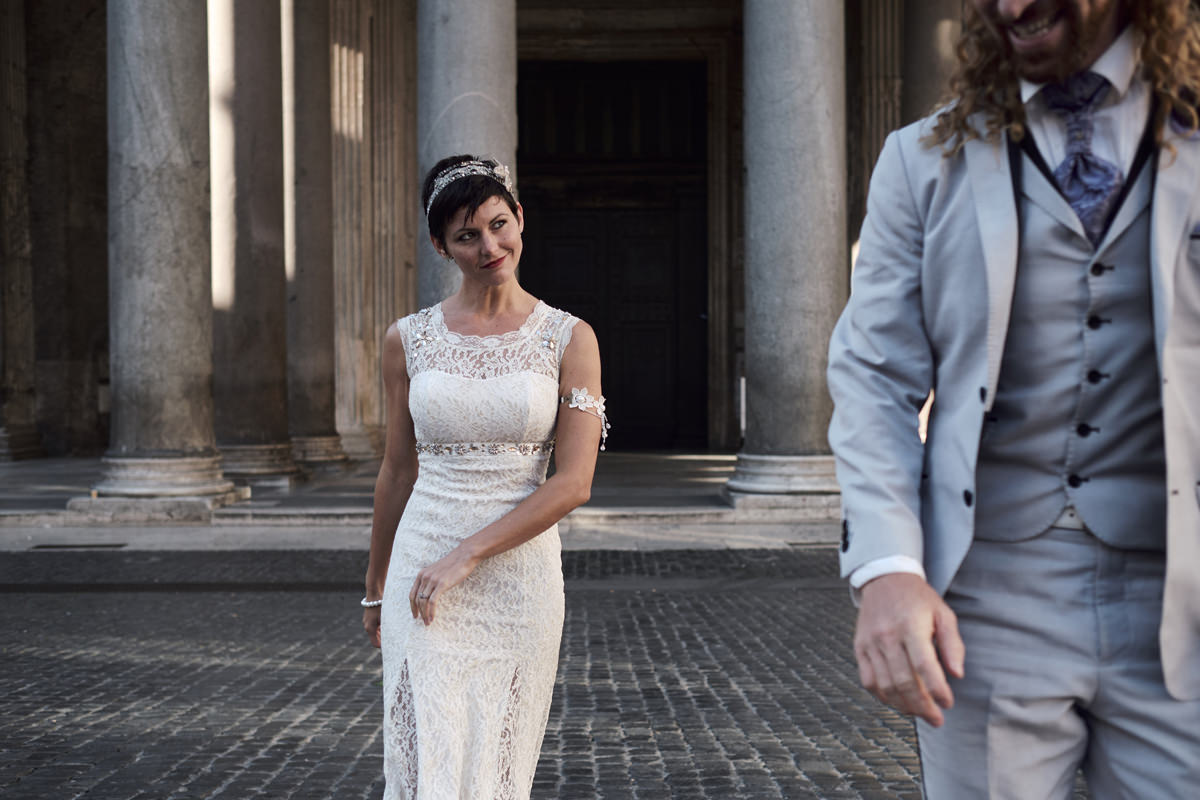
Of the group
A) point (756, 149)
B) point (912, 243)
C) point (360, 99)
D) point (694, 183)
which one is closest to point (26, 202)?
point (360, 99)

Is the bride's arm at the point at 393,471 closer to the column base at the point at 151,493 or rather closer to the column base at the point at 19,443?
the column base at the point at 151,493

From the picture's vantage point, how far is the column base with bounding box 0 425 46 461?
2085 centimetres

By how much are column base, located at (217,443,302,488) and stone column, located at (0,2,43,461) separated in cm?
747

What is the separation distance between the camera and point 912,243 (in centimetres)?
192

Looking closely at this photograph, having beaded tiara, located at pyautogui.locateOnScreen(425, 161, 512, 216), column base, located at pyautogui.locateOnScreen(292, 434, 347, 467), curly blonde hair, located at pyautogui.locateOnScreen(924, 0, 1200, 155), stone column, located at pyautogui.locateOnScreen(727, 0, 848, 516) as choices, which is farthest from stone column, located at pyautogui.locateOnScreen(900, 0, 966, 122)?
curly blonde hair, located at pyautogui.locateOnScreen(924, 0, 1200, 155)

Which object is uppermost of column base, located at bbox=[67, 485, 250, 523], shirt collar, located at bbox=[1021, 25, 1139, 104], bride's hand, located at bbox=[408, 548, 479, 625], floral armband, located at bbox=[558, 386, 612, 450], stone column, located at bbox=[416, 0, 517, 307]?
stone column, located at bbox=[416, 0, 517, 307]

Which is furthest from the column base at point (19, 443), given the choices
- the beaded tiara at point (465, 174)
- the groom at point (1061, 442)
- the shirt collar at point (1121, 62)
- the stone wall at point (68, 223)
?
the shirt collar at point (1121, 62)

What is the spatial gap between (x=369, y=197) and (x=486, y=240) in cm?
1858

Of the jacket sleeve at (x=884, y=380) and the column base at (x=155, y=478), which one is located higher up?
the jacket sleeve at (x=884, y=380)

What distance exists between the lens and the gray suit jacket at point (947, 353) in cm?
173

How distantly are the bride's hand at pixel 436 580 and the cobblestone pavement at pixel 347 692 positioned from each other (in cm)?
217

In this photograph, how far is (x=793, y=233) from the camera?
12773 mm

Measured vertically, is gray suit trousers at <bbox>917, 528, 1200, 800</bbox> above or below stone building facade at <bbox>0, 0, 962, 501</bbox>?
below

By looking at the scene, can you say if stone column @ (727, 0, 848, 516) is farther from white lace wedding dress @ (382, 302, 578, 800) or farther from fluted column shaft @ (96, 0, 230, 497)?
white lace wedding dress @ (382, 302, 578, 800)
